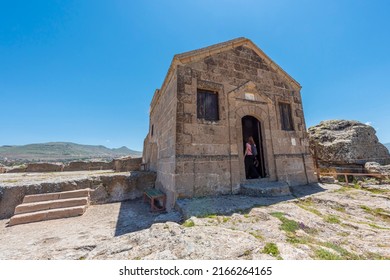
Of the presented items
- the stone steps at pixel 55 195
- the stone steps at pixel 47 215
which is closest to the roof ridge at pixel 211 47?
the stone steps at pixel 55 195

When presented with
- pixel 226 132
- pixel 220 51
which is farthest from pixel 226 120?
pixel 220 51

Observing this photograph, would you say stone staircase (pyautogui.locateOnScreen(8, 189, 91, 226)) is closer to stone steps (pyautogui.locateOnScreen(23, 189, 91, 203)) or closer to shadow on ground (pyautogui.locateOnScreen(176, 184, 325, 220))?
stone steps (pyautogui.locateOnScreen(23, 189, 91, 203))

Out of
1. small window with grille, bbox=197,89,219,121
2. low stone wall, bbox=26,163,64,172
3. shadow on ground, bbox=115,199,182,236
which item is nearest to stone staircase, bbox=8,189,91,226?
shadow on ground, bbox=115,199,182,236

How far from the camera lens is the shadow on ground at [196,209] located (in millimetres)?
4074

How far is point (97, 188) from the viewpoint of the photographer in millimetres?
6645

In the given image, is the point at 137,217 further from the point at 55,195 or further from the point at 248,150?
the point at 248,150

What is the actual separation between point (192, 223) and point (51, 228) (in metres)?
4.17

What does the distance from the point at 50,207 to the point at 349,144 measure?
14.4m

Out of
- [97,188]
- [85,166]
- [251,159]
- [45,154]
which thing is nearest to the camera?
[97,188]

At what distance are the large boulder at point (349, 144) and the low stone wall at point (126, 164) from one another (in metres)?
12.4

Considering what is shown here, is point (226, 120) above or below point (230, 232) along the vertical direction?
above

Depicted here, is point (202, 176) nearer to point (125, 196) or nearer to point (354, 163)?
point (125, 196)

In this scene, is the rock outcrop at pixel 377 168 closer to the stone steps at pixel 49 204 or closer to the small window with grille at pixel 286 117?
the small window with grille at pixel 286 117
